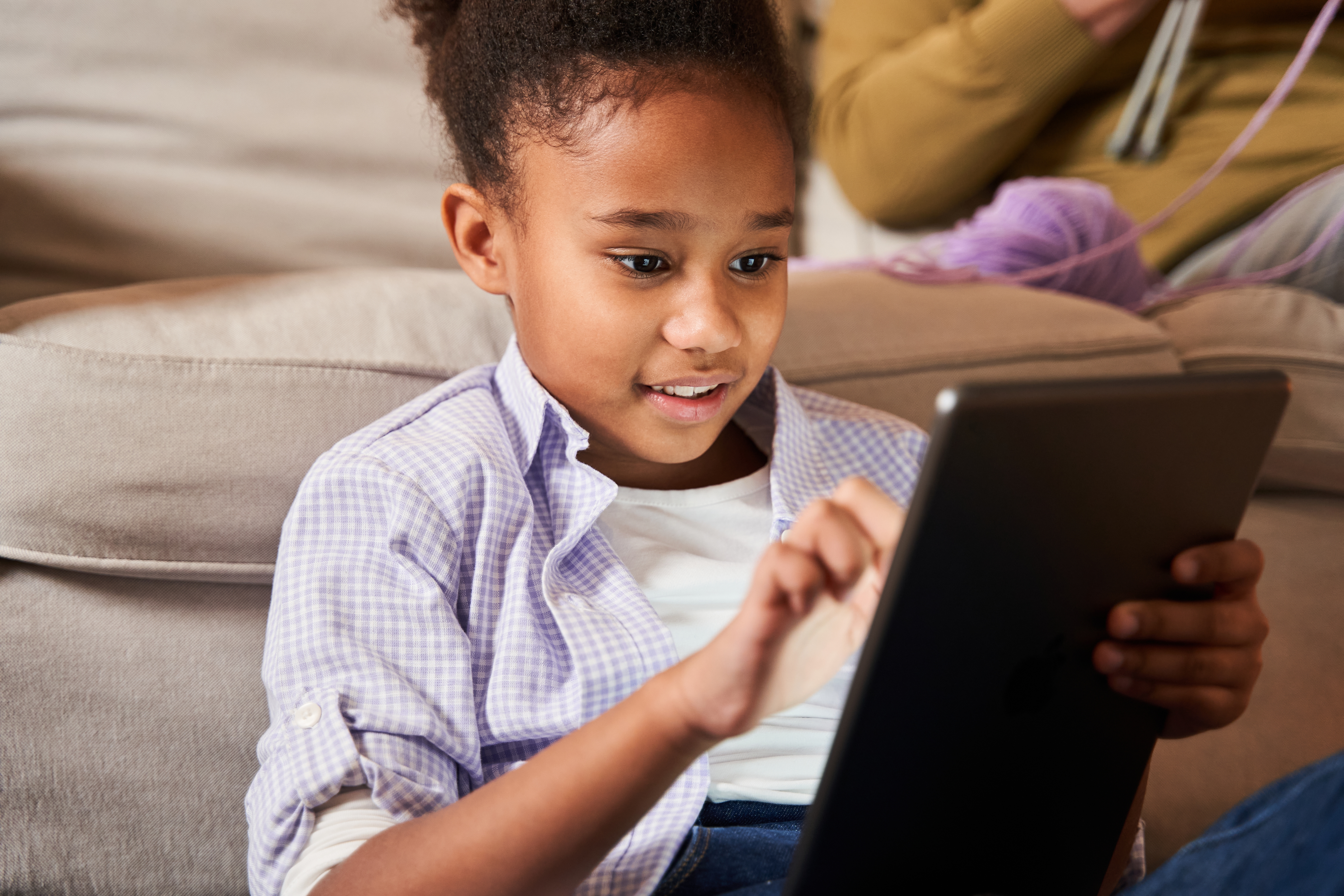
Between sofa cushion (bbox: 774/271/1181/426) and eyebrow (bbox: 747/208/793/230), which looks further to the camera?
sofa cushion (bbox: 774/271/1181/426)

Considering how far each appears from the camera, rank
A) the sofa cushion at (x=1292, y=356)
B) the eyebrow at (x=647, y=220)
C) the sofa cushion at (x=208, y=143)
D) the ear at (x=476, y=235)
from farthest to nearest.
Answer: the sofa cushion at (x=1292, y=356)
the sofa cushion at (x=208, y=143)
the ear at (x=476, y=235)
the eyebrow at (x=647, y=220)

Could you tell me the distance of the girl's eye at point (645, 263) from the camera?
0.63 m

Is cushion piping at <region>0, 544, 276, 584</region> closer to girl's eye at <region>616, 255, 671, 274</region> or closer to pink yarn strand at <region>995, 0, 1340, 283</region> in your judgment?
girl's eye at <region>616, 255, 671, 274</region>

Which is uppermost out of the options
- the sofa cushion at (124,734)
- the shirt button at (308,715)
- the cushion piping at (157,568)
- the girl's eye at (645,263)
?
the girl's eye at (645,263)

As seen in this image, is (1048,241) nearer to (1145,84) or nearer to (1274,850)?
(1145,84)

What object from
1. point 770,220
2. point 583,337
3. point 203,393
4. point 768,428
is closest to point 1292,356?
point 768,428

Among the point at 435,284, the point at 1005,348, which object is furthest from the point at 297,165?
the point at 1005,348

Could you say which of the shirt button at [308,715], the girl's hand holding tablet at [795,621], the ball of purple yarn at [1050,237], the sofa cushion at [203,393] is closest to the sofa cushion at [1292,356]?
the ball of purple yarn at [1050,237]

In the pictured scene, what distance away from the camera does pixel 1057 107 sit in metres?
1.38

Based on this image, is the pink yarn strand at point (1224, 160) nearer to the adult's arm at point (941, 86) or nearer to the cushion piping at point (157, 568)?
the adult's arm at point (941, 86)

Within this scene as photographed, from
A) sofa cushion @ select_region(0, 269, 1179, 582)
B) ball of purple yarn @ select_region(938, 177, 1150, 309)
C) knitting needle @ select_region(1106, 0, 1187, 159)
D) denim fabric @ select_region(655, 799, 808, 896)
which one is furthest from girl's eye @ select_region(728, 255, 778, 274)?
knitting needle @ select_region(1106, 0, 1187, 159)

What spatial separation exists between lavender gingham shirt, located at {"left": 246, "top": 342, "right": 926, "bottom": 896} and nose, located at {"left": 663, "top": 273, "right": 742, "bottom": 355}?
0.11 metres

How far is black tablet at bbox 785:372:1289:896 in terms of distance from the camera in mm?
378

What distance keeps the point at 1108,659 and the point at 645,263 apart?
1.18 feet
